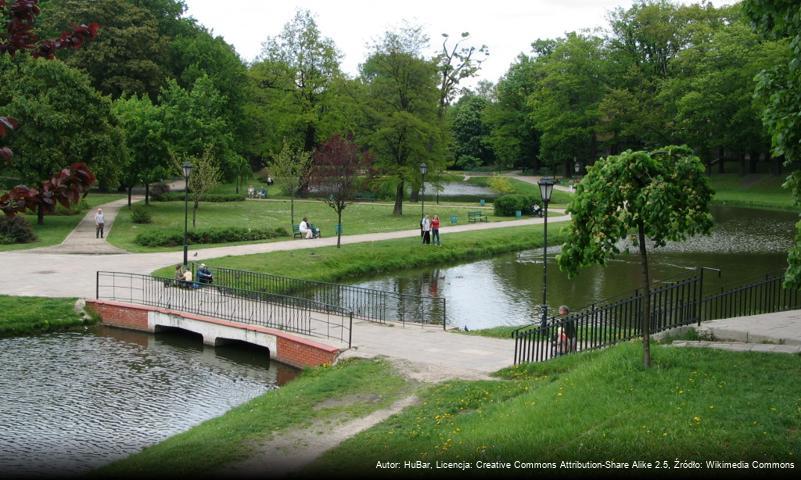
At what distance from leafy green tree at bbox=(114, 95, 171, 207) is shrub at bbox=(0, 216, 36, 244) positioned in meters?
13.0

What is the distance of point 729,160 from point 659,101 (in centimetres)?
2008

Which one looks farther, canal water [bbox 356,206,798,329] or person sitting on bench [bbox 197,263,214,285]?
canal water [bbox 356,206,798,329]

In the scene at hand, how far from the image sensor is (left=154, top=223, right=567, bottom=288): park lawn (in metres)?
31.7

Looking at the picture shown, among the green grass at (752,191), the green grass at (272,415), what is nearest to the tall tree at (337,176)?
the green grass at (272,415)

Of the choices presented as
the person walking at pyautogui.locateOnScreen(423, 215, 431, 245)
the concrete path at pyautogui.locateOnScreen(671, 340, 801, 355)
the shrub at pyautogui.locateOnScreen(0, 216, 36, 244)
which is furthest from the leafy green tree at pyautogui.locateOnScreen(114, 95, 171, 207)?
the concrete path at pyautogui.locateOnScreen(671, 340, 801, 355)

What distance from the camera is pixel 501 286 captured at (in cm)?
3170

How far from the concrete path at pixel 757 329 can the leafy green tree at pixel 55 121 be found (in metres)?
33.8

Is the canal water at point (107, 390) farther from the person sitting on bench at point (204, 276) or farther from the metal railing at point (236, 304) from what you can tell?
the person sitting on bench at point (204, 276)

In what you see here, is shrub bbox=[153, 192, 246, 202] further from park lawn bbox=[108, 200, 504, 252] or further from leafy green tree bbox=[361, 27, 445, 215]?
leafy green tree bbox=[361, 27, 445, 215]

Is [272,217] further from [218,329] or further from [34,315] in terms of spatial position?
[218,329]

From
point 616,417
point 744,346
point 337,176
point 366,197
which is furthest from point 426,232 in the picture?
point 366,197

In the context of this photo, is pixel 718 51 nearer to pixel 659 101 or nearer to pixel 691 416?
pixel 659 101

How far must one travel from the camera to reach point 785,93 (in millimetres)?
12297

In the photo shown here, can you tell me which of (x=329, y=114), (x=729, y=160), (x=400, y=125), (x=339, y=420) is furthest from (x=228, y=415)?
(x=729, y=160)
